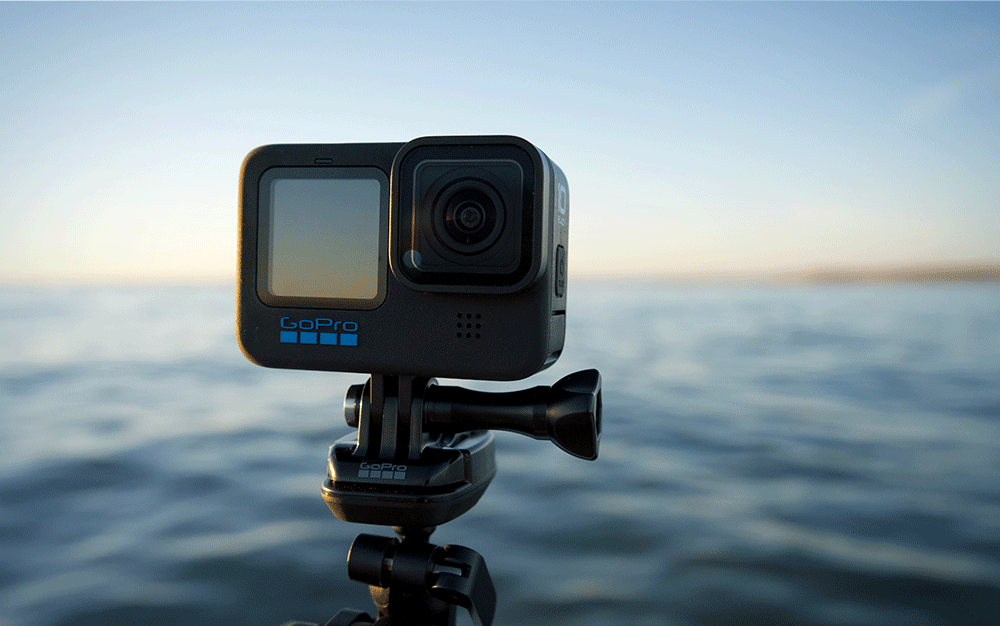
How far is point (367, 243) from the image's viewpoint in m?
1.11

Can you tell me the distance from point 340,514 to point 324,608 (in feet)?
7.07

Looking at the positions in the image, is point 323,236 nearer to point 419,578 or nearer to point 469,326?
point 469,326

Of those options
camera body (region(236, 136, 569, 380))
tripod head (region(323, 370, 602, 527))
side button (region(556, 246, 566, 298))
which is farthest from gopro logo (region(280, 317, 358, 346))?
side button (region(556, 246, 566, 298))

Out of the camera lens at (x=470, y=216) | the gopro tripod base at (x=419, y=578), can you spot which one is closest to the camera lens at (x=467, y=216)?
the camera lens at (x=470, y=216)

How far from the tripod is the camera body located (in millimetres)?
78

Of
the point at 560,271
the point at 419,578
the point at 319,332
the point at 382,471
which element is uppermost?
the point at 560,271

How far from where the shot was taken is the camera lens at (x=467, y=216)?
1.04m

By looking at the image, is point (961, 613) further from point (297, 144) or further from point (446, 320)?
point (297, 144)

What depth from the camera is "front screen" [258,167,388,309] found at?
110cm

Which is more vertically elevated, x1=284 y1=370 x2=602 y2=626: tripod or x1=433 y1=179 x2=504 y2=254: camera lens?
x1=433 y1=179 x2=504 y2=254: camera lens

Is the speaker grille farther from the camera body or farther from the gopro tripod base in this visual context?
the gopro tripod base

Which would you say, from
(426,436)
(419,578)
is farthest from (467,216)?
(419,578)

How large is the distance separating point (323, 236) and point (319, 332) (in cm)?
17

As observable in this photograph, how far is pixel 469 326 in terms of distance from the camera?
108 centimetres
